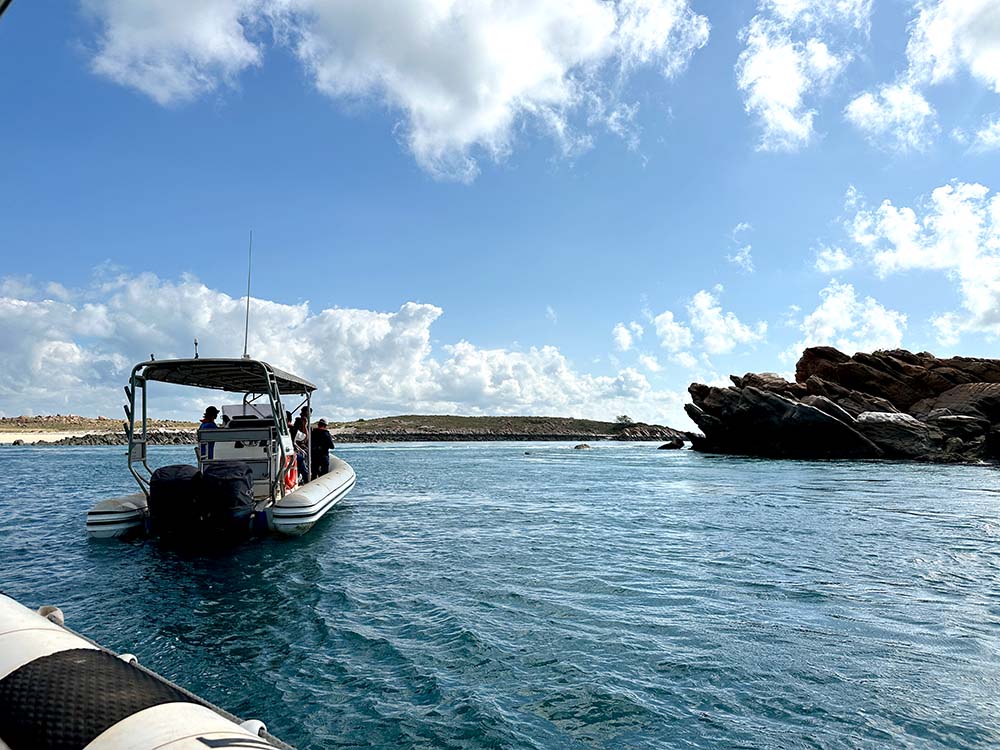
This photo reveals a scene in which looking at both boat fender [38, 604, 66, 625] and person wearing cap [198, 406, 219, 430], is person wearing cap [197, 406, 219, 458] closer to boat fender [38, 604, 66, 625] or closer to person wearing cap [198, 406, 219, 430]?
person wearing cap [198, 406, 219, 430]

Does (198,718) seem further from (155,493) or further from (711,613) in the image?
(155,493)

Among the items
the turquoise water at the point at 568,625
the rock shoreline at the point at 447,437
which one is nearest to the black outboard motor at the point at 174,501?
the turquoise water at the point at 568,625

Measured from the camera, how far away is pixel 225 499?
11367 mm

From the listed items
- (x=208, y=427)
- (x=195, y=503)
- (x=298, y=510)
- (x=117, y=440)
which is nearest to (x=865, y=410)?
(x=298, y=510)

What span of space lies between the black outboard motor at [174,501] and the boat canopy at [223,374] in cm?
222

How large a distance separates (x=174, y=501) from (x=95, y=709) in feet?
29.5

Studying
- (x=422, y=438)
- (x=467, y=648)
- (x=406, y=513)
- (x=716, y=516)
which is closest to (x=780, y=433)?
(x=716, y=516)

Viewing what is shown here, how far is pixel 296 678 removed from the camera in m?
5.95

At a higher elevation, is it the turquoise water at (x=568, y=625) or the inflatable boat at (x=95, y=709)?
the inflatable boat at (x=95, y=709)

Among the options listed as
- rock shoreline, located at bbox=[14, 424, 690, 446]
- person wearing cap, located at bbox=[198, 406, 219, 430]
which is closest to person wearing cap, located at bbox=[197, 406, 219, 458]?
person wearing cap, located at bbox=[198, 406, 219, 430]

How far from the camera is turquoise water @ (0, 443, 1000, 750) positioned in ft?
16.8

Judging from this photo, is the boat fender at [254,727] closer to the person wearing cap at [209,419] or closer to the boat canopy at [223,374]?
the boat canopy at [223,374]

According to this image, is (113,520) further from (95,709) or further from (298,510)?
(95,709)

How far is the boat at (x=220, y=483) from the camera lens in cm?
1134
